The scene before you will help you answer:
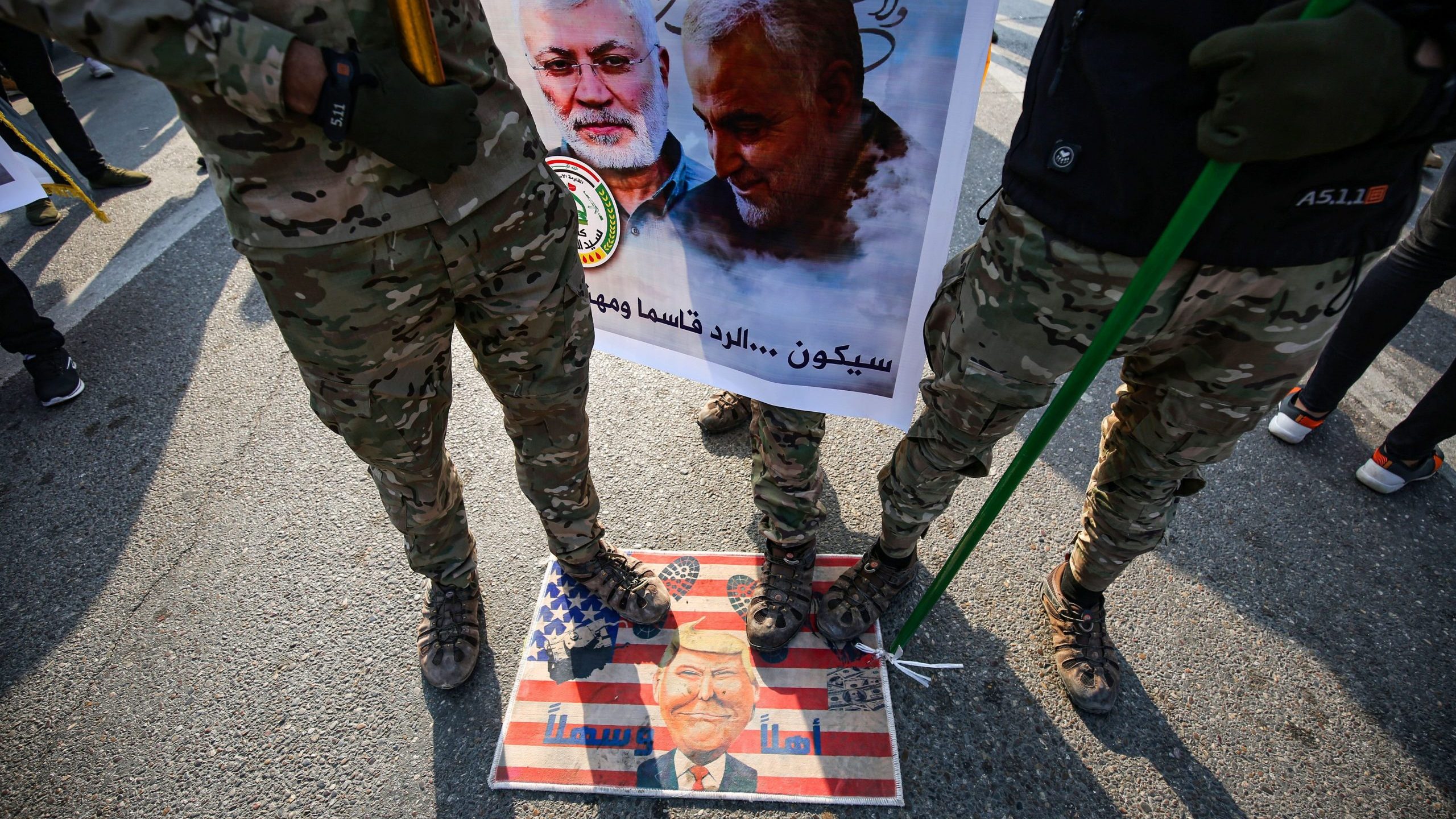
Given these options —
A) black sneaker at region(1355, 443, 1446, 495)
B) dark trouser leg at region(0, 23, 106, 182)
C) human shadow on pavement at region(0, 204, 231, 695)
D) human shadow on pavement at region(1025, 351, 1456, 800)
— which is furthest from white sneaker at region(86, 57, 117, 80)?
black sneaker at region(1355, 443, 1446, 495)

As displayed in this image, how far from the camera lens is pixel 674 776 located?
1.50 m

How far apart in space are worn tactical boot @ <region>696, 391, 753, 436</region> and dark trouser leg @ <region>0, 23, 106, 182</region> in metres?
4.23

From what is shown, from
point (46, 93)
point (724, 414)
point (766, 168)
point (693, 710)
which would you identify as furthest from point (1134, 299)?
point (46, 93)

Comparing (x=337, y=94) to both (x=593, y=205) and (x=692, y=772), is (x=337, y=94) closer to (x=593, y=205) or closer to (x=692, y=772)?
(x=593, y=205)

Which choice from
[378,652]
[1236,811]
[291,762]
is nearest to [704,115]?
[378,652]

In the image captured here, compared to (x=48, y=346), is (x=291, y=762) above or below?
below

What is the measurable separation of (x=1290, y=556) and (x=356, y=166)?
2.60 m

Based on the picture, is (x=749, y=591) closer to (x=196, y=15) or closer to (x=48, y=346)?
(x=196, y=15)

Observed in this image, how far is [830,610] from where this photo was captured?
1752 mm

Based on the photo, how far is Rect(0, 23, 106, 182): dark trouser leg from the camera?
138 inches

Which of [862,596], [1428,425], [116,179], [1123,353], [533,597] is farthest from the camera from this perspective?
[116,179]

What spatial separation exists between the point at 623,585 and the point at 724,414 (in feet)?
2.54

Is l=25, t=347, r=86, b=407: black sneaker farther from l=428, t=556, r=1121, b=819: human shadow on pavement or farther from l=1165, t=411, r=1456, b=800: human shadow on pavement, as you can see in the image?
l=1165, t=411, r=1456, b=800: human shadow on pavement

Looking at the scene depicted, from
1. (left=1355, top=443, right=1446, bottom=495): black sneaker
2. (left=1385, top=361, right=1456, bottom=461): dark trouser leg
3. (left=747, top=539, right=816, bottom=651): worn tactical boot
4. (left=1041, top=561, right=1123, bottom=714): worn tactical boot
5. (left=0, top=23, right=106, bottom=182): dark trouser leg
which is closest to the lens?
(left=1041, top=561, right=1123, bottom=714): worn tactical boot
